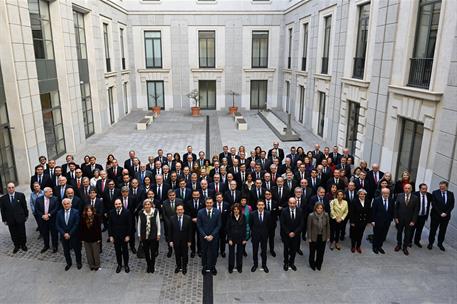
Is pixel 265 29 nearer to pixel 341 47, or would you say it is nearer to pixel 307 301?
pixel 341 47

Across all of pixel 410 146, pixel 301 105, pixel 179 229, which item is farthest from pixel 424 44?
pixel 301 105

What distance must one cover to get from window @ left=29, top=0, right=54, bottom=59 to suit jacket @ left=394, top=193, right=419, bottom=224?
43.6 feet

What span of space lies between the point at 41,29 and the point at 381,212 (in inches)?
544

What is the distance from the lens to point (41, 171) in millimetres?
8820

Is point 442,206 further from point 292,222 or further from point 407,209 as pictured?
point 292,222

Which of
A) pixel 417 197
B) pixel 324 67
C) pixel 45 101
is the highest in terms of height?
pixel 324 67

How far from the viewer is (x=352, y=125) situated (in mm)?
15102

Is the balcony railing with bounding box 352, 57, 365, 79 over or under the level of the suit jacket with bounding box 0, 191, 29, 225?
over

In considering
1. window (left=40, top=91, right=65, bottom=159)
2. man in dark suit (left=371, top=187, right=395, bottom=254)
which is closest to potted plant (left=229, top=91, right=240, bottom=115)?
window (left=40, top=91, right=65, bottom=159)

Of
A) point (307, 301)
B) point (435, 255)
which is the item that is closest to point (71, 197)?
point (307, 301)

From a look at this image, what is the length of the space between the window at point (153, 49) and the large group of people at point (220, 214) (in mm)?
20585

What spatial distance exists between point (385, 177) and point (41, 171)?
28.6ft

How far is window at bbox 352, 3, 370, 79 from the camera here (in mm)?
13701

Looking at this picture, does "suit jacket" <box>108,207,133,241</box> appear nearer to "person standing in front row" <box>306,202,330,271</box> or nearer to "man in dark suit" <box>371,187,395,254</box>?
"person standing in front row" <box>306,202,330,271</box>
